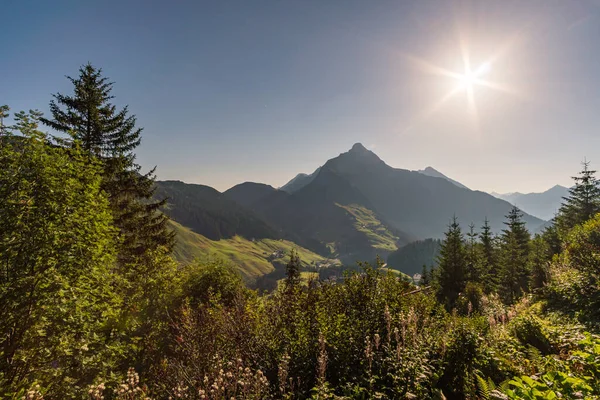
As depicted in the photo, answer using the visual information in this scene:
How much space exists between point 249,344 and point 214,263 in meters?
12.2

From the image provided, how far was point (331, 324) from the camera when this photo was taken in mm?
6480

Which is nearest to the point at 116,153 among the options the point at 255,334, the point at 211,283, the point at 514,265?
the point at 211,283

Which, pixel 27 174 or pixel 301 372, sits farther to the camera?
pixel 27 174

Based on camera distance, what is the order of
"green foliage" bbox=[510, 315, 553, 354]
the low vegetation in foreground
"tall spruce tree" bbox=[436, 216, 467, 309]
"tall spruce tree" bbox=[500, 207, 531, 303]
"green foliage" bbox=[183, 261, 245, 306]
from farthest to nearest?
"tall spruce tree" bbox=[500, 207, 531, 303]
"tall spruce tree" bbox=[436, 216, 467, 309]
"green foliage" bbox=[183, 261, 245, 306]
"green foliage" bbox=[510, 315, 553, 354]
the low vegetation in foreground

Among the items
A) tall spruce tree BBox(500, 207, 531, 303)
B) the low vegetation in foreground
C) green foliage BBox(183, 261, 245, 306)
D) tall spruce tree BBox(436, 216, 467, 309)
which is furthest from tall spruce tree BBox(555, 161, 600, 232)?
green foliage BBox(183, 261, 245, 306)

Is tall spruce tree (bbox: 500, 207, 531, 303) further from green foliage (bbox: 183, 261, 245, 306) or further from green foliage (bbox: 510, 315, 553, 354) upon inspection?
green foliage (bbox: 183, 261, 245, 306)

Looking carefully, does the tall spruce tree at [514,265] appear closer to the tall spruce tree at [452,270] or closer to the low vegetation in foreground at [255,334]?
the tall spruce tree at [452,270]

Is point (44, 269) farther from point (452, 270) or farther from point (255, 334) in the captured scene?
point (452, 270)

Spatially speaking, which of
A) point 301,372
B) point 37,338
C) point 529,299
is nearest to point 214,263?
point 37,338

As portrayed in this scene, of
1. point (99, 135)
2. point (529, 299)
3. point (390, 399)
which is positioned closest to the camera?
point (390, 399)

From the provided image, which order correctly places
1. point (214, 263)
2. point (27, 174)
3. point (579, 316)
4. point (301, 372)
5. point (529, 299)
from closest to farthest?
point (301, 372) → point (27, 174) → point (579, 316) → point (529, 299) → point (214, 263)

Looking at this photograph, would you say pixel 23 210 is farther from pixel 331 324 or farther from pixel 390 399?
pixel 390 399

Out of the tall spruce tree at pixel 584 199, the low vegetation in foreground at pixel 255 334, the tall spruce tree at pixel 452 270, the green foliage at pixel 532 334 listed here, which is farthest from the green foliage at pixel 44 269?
the tall spruce tree at pixel 584 199

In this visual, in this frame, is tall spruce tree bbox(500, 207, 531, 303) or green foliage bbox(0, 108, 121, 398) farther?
tall spruce tree bbox(500, 207, 531, 303)
